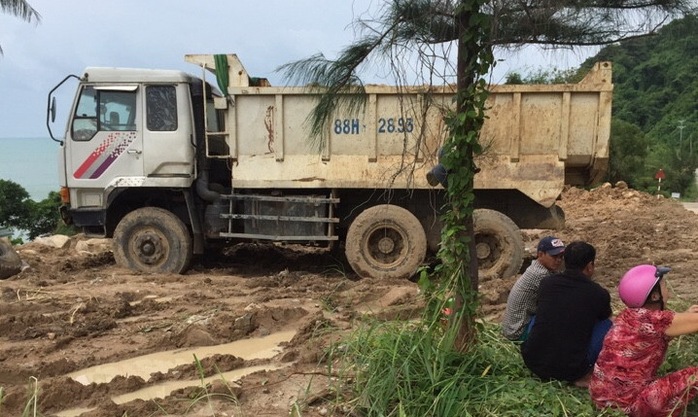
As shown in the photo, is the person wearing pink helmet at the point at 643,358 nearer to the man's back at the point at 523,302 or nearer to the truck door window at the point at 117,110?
the man's back at the point at 523,302

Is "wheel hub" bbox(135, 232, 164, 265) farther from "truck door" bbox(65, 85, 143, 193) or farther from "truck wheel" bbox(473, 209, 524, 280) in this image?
"truck wheel" bbox(473, 209, 524, 280)

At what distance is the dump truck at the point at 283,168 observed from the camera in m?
7.14

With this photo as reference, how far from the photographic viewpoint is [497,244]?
7281 millimetres

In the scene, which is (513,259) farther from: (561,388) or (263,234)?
(561,388)

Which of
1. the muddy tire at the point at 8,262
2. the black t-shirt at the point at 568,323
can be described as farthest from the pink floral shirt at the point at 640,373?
the muddy tire at the point at 8,262

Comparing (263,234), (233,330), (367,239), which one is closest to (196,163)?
(263,234)

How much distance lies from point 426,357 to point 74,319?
385 centimetres

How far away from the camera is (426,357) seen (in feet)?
11.5

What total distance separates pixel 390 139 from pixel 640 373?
4.64 metres

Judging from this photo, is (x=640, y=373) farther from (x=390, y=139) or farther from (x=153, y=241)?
(x=153, y=241)

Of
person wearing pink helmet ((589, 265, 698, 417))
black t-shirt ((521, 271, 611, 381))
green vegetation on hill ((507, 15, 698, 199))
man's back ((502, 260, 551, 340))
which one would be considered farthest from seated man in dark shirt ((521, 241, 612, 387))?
green vegetation on hill ((507, 15, 698, 199))

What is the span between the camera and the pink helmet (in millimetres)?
3102

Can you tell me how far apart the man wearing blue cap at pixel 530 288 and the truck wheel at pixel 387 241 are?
3206 millimetres

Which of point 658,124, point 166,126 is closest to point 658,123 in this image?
point 658,124
